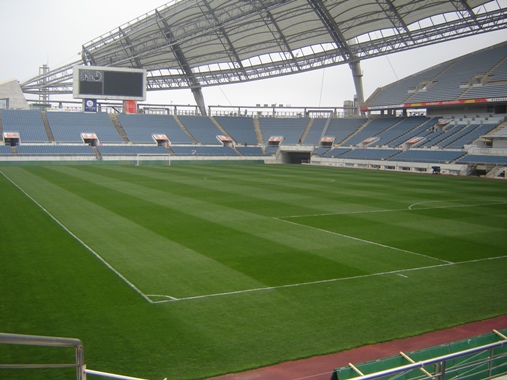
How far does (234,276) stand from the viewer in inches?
531

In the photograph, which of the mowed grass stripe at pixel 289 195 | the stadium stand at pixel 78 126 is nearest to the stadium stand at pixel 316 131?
the stadium stand at pixel 78 126

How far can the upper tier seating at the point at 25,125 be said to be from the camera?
6103 centimetres

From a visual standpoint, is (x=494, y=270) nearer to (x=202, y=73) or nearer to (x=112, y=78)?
(x=112, y=78)

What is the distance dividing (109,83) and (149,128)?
1141 centimetres

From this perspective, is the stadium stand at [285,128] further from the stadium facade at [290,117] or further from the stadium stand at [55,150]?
the stadium stand at [55,150]

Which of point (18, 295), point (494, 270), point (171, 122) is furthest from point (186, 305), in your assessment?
point (171, 122)

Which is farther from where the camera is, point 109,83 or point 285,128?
point 285,128

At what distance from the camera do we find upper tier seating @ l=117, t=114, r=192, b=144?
69250 mm

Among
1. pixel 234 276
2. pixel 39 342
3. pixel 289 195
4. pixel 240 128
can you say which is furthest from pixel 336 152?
pixel 39 342

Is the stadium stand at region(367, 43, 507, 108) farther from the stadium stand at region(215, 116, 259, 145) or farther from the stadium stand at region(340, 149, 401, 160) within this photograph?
the stadium stand at region(215, 116, 259, 145)

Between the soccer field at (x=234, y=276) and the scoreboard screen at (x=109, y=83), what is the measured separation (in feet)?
119

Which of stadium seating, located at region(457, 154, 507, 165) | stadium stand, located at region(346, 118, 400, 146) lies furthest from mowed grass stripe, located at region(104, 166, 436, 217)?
stadium stand, located at region(346, 118, 400, 146)

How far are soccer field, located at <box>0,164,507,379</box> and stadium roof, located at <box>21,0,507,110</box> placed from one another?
95.3 ft

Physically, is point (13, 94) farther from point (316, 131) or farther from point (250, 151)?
point (316, 131)
